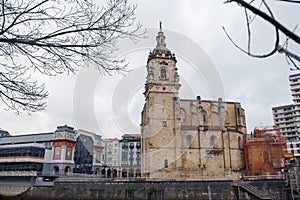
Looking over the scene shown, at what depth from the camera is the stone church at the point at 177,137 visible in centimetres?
3588

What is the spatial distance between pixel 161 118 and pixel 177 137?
3.66 m

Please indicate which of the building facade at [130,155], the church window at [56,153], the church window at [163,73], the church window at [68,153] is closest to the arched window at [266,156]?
the church window at [163,73]

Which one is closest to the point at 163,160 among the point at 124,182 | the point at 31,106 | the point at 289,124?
the point at 124,182

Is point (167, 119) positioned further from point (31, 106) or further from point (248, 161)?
point (31, 106)

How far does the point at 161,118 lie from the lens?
37469mm

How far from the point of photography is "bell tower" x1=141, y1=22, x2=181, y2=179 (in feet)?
117

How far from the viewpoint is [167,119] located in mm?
37531

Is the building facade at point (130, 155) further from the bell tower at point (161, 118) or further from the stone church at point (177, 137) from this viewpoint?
the bell tower at point (161, 118)

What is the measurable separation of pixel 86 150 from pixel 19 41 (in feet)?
167

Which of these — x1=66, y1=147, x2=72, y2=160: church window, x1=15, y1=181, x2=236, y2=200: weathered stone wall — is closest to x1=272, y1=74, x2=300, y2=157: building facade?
x1=15, y1=181, x2=236, y2=200: weathered stone wall

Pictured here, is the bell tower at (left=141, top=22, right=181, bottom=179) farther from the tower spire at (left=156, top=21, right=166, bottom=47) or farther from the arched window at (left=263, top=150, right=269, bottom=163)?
the arched window at (left=263, top=150, right=269, bottom=163)

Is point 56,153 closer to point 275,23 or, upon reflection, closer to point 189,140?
point 189,140

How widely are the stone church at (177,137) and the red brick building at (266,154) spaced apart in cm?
196

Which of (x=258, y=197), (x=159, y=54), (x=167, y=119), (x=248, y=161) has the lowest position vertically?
(x=258, y=197)
